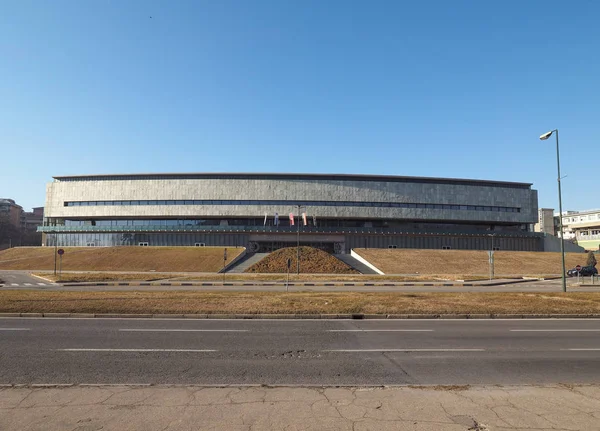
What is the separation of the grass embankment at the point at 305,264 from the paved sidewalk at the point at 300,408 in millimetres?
44674

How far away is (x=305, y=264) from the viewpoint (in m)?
53.9

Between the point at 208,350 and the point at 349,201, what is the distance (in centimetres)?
7129

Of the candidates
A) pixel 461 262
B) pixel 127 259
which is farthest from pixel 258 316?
pixel 461 262

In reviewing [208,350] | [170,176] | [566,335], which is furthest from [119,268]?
[566,335]

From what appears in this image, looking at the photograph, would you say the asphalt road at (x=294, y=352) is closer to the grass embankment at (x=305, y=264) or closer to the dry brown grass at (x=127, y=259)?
the grass embankment at (x=305, y=264)

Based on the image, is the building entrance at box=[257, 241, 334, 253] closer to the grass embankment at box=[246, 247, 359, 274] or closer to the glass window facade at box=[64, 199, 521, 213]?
the glass window facade at box=[64, 199, 521, 213]

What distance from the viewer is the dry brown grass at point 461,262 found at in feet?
175

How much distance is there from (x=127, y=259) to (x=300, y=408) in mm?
59275

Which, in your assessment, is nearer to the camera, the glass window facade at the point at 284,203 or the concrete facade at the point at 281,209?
the concrete facade at the point at 281,209

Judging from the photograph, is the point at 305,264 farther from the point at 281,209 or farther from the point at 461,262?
the point at 281,209

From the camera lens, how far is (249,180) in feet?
260

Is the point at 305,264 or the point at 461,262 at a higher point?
the point at 461,262

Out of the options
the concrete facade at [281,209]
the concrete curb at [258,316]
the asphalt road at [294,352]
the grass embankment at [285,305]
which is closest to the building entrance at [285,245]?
the concrete facade at [281,209]

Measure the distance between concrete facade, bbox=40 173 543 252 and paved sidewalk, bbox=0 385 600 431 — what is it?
68.7m
